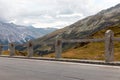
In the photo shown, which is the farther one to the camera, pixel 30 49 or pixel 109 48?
pixel 30 49

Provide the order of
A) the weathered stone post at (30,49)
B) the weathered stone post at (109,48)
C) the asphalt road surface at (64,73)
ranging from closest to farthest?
the asphalt road surface at (64,73) < the weathered stone post at (109,48) < the weathered stone post at (30,49)

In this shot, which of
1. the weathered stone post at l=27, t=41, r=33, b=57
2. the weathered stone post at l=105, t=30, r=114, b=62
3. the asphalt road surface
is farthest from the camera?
the weathered stone post at l=27, t=41, r=33, b=57

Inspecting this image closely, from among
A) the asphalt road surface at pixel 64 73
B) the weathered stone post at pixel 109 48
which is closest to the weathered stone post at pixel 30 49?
the weathered stone post at pixel 109 48

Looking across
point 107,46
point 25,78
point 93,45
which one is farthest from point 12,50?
point 25,78

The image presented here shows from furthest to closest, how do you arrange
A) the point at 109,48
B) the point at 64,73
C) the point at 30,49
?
the point at 30,49 < the point at 109,48 < the point at 64,73

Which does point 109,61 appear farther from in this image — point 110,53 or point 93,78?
point 93,78

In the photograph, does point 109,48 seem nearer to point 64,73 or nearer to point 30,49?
point 64,73

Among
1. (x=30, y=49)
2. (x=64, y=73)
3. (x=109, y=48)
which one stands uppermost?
(x=30, y=49)

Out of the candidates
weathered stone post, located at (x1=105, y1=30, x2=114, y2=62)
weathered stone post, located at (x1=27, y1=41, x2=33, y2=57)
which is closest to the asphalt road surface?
weathered stone post, located at (x1=105, y1=30, x2=114, y2=62)

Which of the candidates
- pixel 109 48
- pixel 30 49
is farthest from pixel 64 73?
pixel 30 49

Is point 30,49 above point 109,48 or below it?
above

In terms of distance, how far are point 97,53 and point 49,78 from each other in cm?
1629

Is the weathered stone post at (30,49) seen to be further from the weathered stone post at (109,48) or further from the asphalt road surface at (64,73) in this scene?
the asphalt road surface at (64,73)

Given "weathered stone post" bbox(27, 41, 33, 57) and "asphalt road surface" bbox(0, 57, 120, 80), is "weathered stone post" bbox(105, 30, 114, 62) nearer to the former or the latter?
"asphalt road surface" bbox(0, 57, 120, 80)
